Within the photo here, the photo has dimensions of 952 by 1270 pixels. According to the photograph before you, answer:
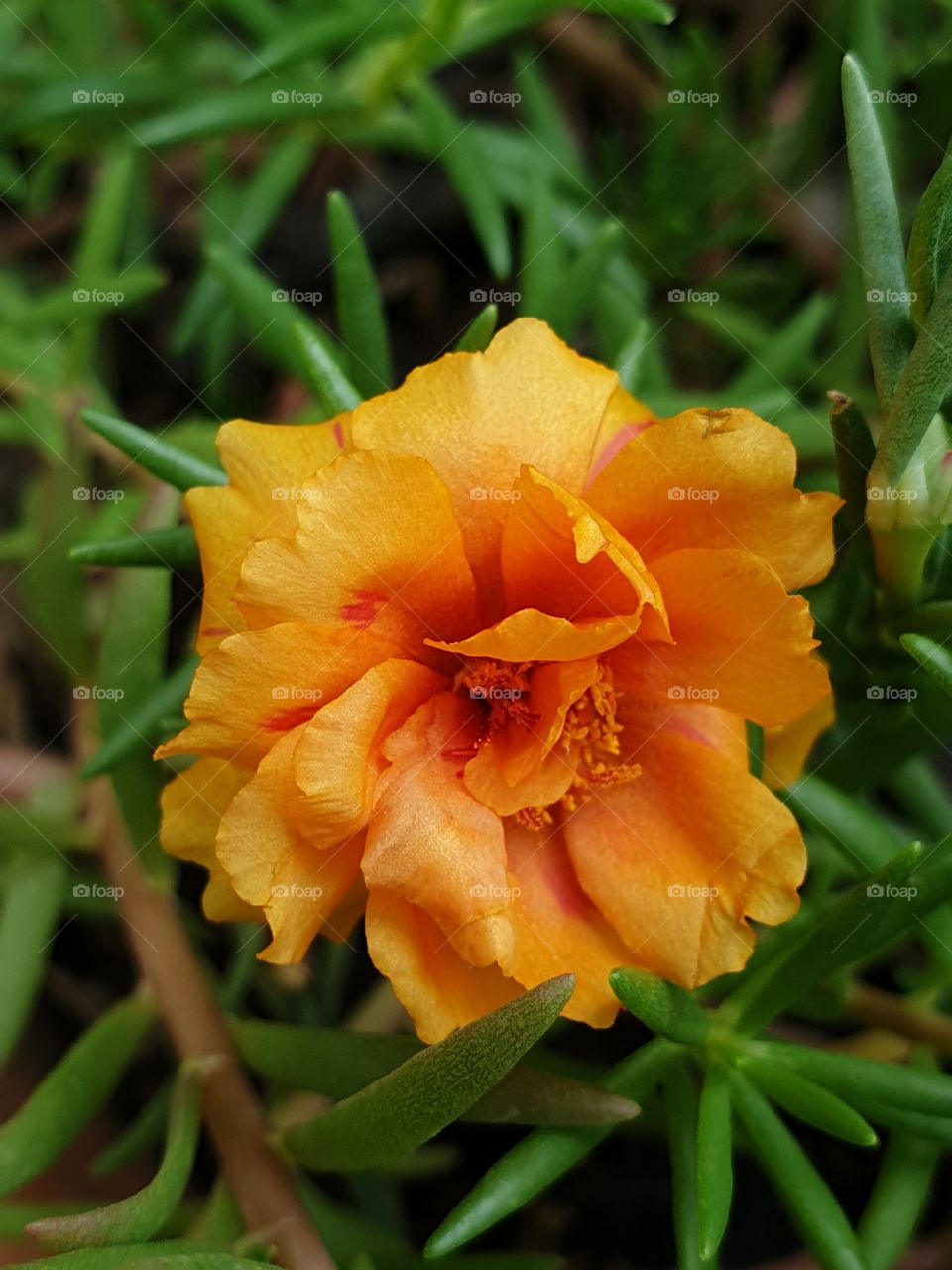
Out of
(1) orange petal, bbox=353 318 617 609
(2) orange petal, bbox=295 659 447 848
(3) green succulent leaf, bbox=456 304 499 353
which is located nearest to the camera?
(2) orange petal, bbox=295 659 447 848

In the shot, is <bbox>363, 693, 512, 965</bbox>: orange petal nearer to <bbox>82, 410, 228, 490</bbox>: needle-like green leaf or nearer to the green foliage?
the green foliage

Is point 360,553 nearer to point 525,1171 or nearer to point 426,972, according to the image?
point 426,972

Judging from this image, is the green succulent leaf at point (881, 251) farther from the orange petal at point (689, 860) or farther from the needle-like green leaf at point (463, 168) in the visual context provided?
the needle-like green leaf at point (463, 168)

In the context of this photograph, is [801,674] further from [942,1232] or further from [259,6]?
[259,6]

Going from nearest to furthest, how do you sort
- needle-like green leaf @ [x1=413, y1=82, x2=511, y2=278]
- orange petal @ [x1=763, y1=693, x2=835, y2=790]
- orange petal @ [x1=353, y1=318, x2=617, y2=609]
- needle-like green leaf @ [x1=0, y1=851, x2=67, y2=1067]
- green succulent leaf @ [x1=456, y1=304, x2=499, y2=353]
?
orange petal @ [x1=353, y1=318, x2=617, y2=609] → orange petal @ [x1=763, y1=693, x2=835, y2=790] → green succulent leaf @ [x1=456, y1=304, x2=499, y2=353] → needle-like green leaf @ [x1=0, y1=851, x2=67, y2=1067] → needle-like green leaf @ [x1=413, y1=82, x2=511, y2=278]

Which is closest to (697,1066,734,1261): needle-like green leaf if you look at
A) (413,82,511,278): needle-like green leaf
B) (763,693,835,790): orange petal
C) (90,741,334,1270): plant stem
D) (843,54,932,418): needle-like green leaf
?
(763,693,835,790): orange petal

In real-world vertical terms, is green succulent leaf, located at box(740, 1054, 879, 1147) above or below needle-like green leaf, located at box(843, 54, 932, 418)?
below

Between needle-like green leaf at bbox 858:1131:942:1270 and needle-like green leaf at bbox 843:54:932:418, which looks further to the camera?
needle-like green leaf at bbox 858:1131:942:1270

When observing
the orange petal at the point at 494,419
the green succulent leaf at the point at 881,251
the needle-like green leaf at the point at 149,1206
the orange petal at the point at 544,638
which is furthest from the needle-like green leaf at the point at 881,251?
the needle-like green leaf at the point at 149,1206

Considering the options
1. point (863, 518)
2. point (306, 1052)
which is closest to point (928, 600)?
point (863, 518)
